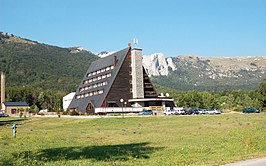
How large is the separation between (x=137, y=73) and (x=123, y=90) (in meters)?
5.88

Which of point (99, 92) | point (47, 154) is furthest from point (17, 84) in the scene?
point (47, 154)

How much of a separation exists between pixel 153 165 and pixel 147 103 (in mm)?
75786

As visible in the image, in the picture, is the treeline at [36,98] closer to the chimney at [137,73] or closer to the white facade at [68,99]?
the white facade at [68,99]

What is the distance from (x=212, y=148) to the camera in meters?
19.6

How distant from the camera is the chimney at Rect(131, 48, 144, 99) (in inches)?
3563

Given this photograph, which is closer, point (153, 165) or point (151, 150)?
point (153, 165)

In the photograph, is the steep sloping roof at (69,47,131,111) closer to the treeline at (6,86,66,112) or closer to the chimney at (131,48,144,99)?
the chimney at (131,48,144,99)

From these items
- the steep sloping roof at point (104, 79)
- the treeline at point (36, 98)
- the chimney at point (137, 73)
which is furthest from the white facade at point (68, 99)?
the chimney at point (137, 73)

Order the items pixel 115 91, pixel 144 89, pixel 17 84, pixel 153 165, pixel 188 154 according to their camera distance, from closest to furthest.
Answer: pixel 153 165 < pixel 188 154 < pixel 115 91 < pixel 144 89 < pixel 17 84

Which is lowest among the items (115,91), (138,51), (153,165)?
(153,165)

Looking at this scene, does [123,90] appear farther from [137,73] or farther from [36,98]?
[36,98]

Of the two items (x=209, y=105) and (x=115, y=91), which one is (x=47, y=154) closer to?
(x=115, y=91)

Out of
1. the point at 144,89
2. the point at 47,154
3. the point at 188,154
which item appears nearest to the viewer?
the point at 188,154

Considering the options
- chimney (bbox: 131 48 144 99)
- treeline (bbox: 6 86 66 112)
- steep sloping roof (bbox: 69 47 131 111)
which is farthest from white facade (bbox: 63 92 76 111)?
chimney (bbox: 131 48 144 99)
